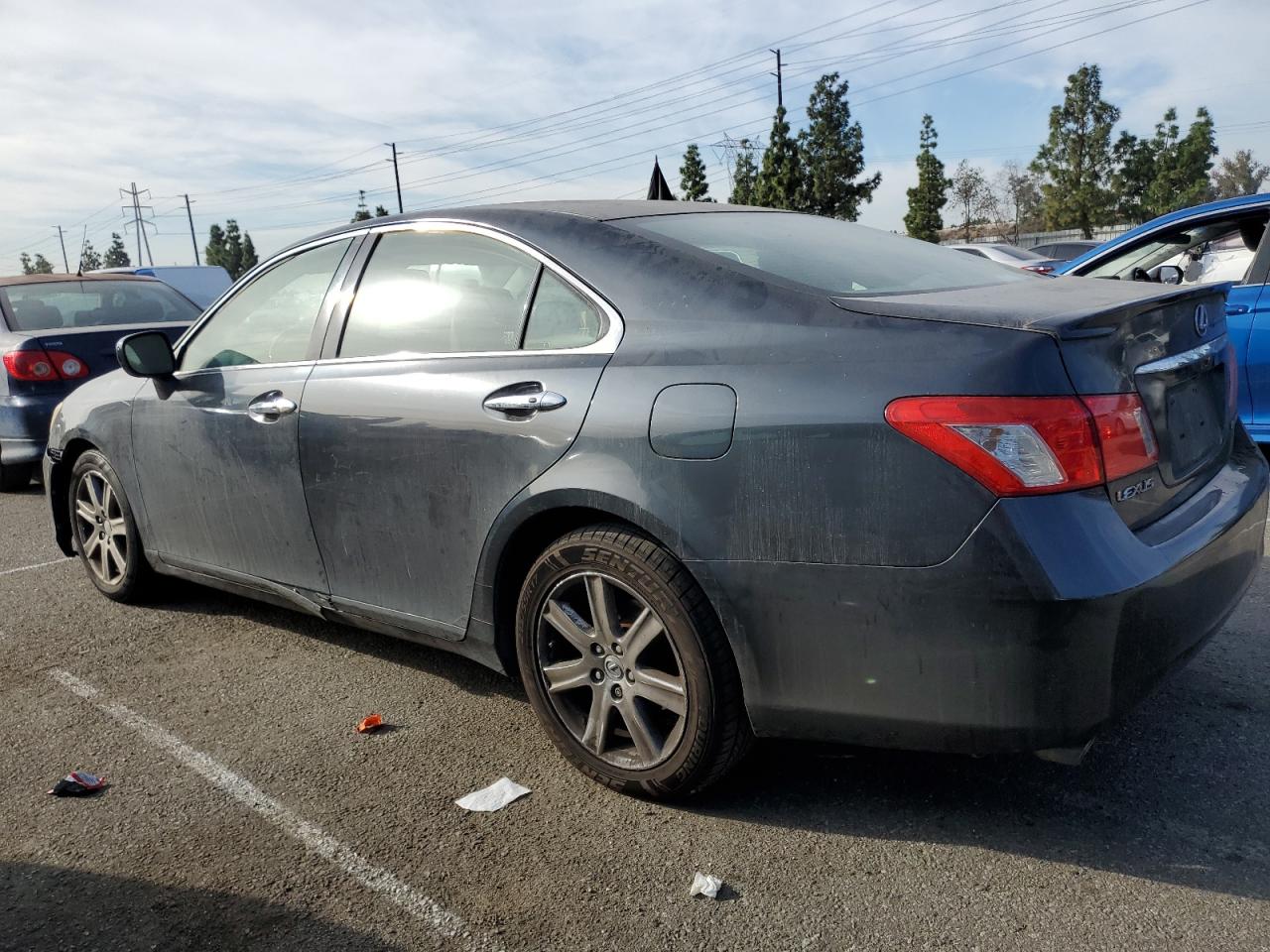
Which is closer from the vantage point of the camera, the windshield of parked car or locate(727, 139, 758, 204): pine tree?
the windshield of parked car

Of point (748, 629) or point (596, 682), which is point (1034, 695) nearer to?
point (748, 629)

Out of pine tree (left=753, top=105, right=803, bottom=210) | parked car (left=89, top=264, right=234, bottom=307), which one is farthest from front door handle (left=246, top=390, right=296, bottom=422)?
pine tree (left=753, top=105, right=803, bottom=210)

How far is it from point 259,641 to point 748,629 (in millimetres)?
2540

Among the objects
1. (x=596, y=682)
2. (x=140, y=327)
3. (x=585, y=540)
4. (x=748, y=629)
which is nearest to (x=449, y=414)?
(x=585, y=540)

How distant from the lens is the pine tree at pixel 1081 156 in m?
51.0

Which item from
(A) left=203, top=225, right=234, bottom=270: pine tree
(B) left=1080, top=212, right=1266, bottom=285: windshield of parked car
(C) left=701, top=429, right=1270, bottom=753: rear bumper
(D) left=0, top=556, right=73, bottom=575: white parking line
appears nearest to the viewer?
(C) left=701, top=429, right=1270, bottom=753: rear bumper

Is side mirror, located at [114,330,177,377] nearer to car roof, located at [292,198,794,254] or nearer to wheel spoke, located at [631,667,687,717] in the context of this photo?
car roof, located at [292,198,794,254]

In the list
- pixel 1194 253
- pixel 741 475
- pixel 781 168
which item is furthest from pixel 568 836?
pixel 781 168

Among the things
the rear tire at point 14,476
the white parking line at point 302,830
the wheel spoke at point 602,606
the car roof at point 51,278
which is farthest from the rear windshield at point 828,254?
the car roof at point 51,278

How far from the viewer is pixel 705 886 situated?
254cm

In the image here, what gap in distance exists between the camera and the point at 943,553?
2.32 meters

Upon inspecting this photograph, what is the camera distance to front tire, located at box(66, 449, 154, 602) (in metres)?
4.69

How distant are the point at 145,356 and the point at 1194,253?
19.3 ft

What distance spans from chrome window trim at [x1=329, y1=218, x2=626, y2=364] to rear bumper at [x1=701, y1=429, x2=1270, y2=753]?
72cm
